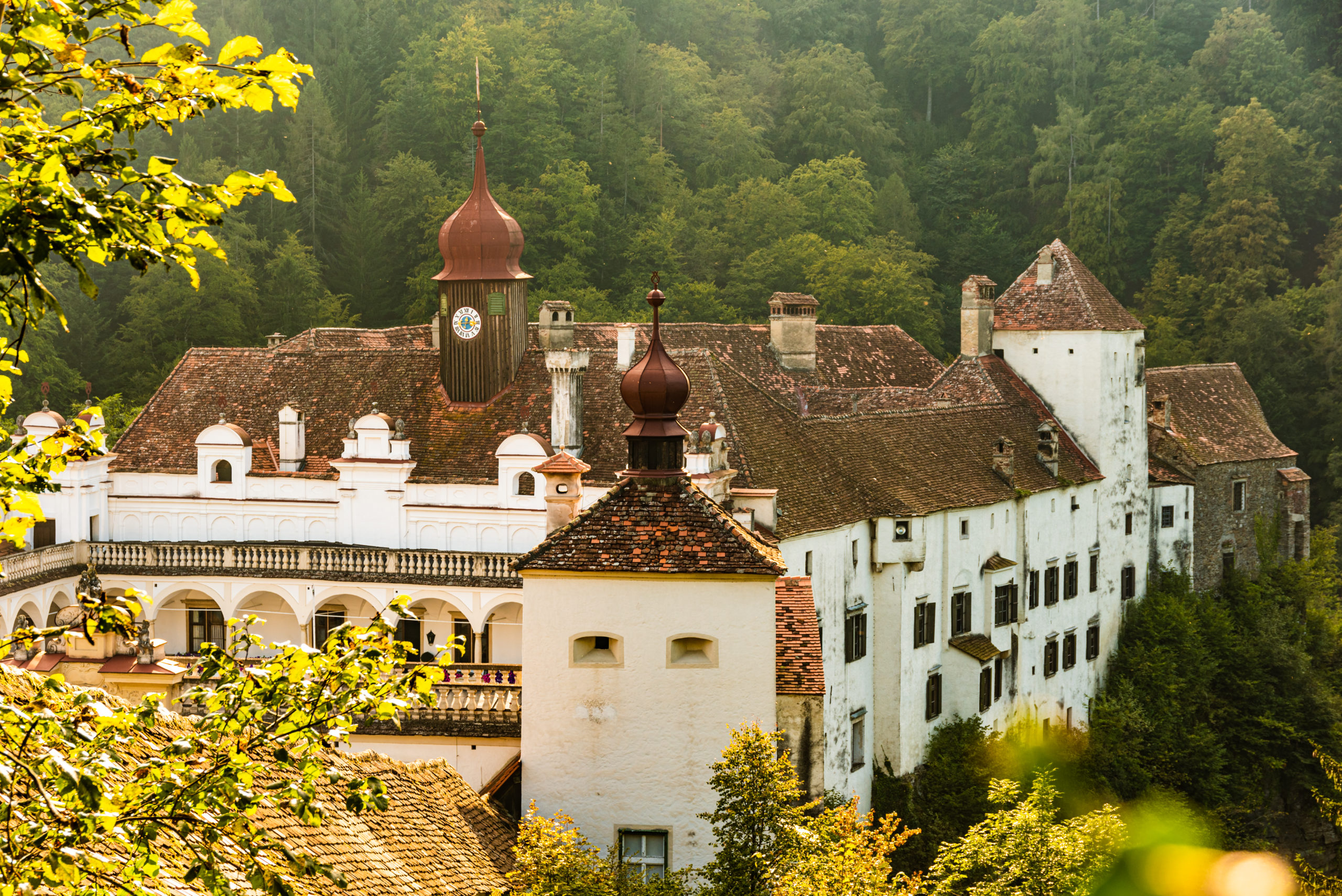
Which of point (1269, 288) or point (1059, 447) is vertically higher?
point (1269, 288)

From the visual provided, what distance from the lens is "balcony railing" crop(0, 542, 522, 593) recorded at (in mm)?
42406

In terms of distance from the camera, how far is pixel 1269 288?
3376 inches

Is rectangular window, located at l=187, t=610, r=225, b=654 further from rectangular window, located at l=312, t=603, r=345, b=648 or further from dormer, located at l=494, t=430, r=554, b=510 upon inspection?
dormer, located at l=494, t=430, r=554, b=510

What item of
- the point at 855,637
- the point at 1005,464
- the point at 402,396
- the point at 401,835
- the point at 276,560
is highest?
the point at 402,396

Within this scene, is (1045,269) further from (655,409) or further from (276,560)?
(655,409)

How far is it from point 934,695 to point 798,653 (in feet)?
59.6

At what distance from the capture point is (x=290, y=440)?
153ft

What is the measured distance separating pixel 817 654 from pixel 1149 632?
3094 cm

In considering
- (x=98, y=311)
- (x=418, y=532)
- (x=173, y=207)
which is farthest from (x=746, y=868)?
(x=98, y=311)

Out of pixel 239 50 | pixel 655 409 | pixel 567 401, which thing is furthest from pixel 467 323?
pixel 239 50

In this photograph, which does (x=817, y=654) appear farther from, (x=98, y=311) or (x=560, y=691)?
(x=98, y=311)

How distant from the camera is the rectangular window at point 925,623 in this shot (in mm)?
41312

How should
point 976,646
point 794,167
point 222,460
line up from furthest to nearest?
point 794,167 → point 222,460 → point 976,646

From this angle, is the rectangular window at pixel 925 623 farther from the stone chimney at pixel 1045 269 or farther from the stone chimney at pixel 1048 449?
the stone chimney at pixel 1045 269
